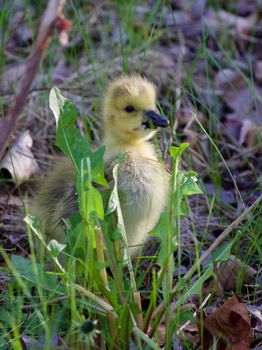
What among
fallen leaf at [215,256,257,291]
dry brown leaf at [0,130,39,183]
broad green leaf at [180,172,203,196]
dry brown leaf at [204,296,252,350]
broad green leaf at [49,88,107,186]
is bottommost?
fallen leaf at [215,256,257,291]

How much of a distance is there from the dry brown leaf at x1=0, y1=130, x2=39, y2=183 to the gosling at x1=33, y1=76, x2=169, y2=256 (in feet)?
1.26

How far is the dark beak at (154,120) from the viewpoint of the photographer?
2.69 meters

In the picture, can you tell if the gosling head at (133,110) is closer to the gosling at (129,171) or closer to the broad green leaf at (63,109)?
the gosling at (129,171)

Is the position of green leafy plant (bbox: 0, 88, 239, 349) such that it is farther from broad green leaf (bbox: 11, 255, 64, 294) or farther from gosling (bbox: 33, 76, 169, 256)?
gosling (bbox: 33, 76, 169, 256)

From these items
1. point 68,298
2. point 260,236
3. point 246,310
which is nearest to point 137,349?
point 68,298

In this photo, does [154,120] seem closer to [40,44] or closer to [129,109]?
[129,109]

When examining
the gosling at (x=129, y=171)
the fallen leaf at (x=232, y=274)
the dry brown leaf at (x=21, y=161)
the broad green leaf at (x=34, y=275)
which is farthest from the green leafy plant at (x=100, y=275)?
the dry brown leaf at (x=21, y=161)

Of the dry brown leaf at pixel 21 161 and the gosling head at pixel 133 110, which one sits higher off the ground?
the gosling head at pixel 133 110

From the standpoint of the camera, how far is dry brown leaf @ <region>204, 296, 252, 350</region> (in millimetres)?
2197

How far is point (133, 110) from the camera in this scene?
2750mm

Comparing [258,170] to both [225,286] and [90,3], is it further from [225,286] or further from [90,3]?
[90,3]

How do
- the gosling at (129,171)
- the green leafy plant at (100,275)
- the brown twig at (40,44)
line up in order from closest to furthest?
the brown twig at (40,44)
the green leafy plant at (100,275)
the gosling at (129,171)

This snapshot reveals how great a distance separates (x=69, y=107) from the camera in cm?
230

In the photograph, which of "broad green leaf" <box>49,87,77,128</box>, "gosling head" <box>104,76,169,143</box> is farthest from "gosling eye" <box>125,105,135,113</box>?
"broad green leaf" <box>49,87,77,128</box>
